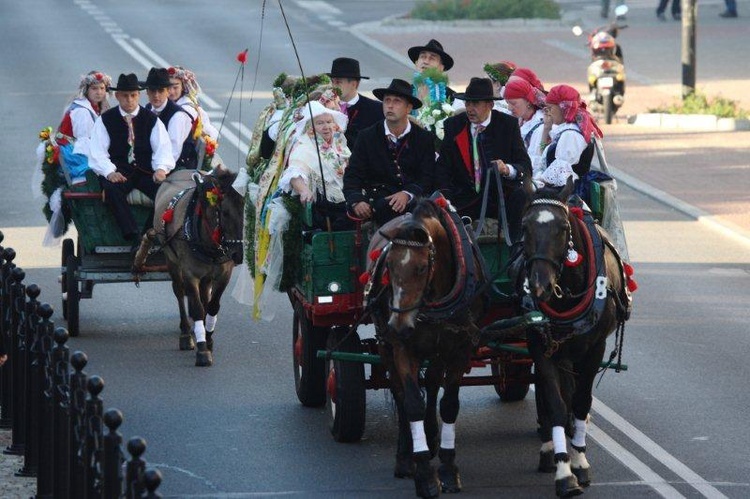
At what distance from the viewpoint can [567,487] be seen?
982 centimetres

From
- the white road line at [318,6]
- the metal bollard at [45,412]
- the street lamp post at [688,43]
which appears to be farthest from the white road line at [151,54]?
the metal bollard at [45,412]

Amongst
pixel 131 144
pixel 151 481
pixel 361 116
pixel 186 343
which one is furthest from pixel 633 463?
pixel 131 144

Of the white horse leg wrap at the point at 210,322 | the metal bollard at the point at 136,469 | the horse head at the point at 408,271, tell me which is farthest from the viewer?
the white horse leg wrap at the point at 210,322

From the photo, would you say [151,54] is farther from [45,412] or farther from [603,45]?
[45,412]

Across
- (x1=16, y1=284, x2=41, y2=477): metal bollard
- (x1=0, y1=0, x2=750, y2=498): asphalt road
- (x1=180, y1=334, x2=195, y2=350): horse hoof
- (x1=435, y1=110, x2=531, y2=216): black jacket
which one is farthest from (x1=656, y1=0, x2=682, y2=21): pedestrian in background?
(x1=16, y1=284, x2=41, y2=477): metal bollard

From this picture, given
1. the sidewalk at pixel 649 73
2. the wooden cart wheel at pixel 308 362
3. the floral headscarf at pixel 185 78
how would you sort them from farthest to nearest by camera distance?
the sidewalk at pixel 649 73
the floral headscarf at pixel 185 78
the wooden cart wheel at pixel 308 362

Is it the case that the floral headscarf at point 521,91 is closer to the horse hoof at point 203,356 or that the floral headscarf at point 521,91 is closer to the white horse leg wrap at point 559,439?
the horse hoof at point 203,356

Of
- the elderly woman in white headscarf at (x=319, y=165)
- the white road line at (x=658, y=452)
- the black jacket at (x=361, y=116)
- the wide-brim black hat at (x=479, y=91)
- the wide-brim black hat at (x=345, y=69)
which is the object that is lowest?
the white road line at (x=658, y=452)

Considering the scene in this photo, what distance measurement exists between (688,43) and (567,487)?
2231 cm

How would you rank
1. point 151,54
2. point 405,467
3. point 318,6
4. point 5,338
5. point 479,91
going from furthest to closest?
1. point 318,6
2. point 151,54
3. point 5,338
4. point 479,91
5. point 405,467

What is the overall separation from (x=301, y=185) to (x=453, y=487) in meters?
2.78

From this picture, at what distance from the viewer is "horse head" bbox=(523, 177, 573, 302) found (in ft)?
31.4

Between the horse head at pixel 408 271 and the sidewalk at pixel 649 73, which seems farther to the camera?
the sidewalk at pixel 649 73

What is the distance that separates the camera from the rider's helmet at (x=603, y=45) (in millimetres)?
30672
